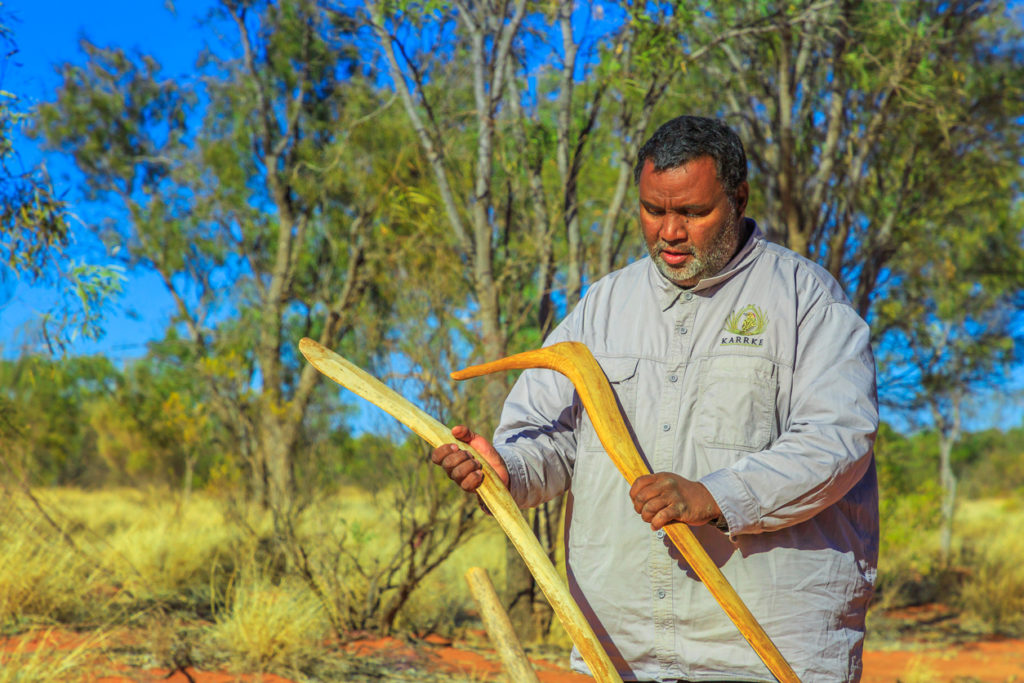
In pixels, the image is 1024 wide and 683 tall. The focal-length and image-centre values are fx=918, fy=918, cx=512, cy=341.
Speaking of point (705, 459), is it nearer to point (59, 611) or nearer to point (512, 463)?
point (512, 463)

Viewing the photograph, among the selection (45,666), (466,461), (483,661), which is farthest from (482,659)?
(466,461)

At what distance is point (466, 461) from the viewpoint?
1.81 metres

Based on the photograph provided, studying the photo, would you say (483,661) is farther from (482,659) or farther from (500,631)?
(500,631)

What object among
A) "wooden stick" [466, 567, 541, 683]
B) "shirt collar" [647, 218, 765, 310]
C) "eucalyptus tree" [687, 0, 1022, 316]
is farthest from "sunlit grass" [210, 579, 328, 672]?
"eucalyptus tree" [687, 0, 1022, 316]

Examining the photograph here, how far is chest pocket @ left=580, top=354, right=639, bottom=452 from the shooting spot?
1.92 m

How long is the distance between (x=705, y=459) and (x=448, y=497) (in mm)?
4394

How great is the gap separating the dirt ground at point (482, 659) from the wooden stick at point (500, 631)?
1.62 metres

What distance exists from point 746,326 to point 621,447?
36 cm

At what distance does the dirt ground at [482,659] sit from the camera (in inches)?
193

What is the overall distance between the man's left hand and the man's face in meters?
0.49

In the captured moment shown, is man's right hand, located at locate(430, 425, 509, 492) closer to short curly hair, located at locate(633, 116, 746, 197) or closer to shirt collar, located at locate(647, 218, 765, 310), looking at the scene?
shirt collar, located at locate(647, 218, 765, 310)

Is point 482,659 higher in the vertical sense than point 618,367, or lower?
lower

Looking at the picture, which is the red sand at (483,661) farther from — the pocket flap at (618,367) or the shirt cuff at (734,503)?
the shirt cuff at (734,503)

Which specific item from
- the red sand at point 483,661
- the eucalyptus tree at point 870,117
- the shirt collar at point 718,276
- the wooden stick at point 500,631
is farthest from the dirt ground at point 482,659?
the eucalyptus tree at point 870,117
